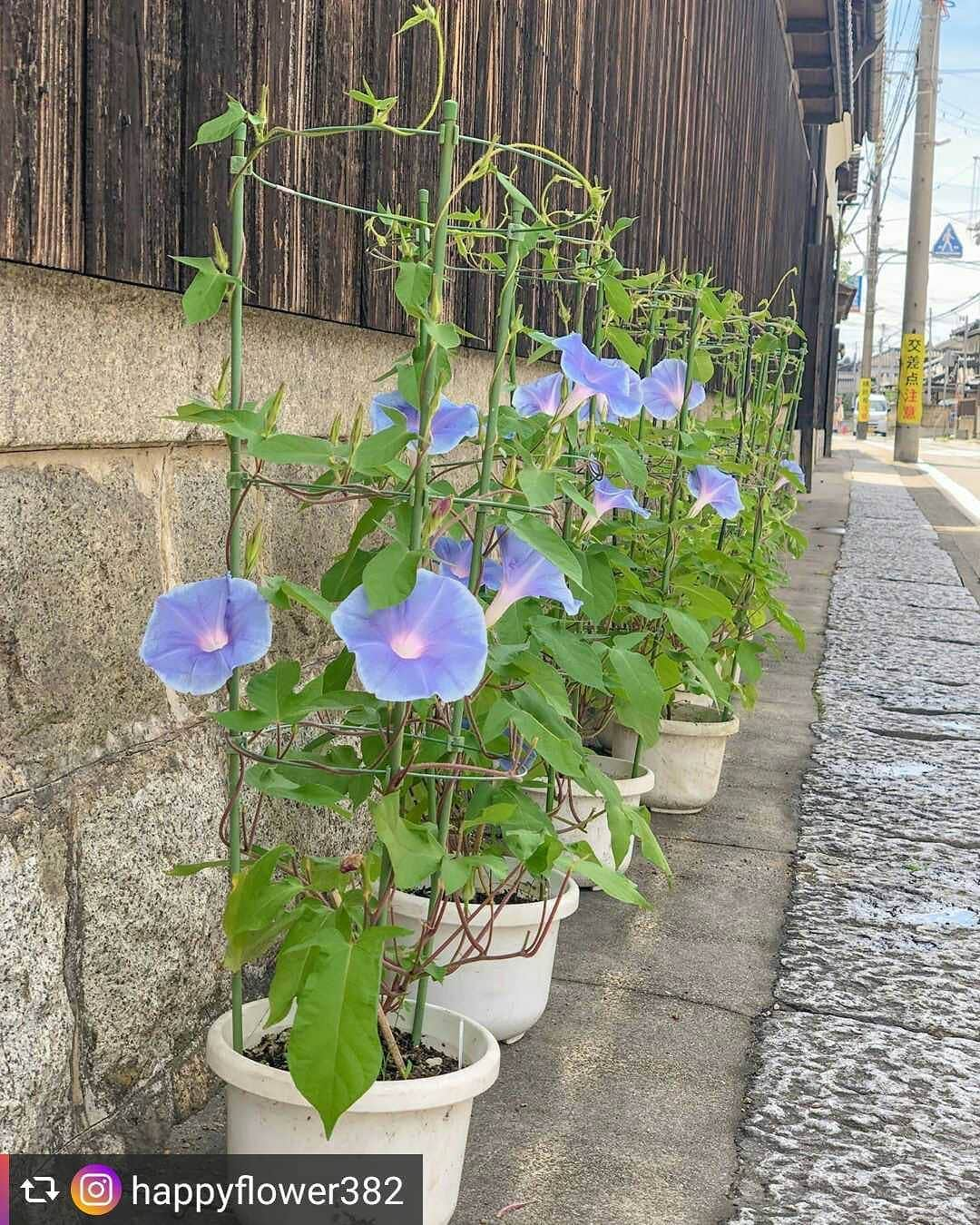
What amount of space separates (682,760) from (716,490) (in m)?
0.81

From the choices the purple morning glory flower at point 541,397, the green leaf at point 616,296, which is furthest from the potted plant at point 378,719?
the purple morning glory flower at point 541,397

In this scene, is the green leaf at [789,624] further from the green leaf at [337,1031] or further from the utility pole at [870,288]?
the utility pole at [870,288]

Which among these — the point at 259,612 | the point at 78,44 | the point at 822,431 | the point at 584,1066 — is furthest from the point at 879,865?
the point at 822,431

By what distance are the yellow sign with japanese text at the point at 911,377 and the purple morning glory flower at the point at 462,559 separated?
2504 cm

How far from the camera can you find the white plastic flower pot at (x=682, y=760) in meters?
3.58

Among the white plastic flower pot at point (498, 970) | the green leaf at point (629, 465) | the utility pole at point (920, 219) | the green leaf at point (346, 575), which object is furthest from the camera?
the utility pole at point (920, 219)

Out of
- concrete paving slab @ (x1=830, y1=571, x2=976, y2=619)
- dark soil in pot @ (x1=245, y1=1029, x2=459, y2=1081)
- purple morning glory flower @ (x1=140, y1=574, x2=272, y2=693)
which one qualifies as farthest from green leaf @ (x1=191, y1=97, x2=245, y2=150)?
concrete paving slab @ (x1=830, y1=571, x2=976, y2=619)

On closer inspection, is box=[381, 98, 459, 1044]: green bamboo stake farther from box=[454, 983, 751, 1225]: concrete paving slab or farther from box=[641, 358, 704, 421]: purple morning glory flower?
box=[641, 358, 704, 421]: purple morning glory flower

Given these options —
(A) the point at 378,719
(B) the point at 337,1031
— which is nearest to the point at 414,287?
(A) the point at 378,719

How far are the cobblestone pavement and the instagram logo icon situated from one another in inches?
33.3

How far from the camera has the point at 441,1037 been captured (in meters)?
1.91

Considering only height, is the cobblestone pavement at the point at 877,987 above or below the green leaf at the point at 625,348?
below

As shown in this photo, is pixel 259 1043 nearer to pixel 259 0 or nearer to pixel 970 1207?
pixel 970 1207

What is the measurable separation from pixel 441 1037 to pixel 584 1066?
488 millimetres
